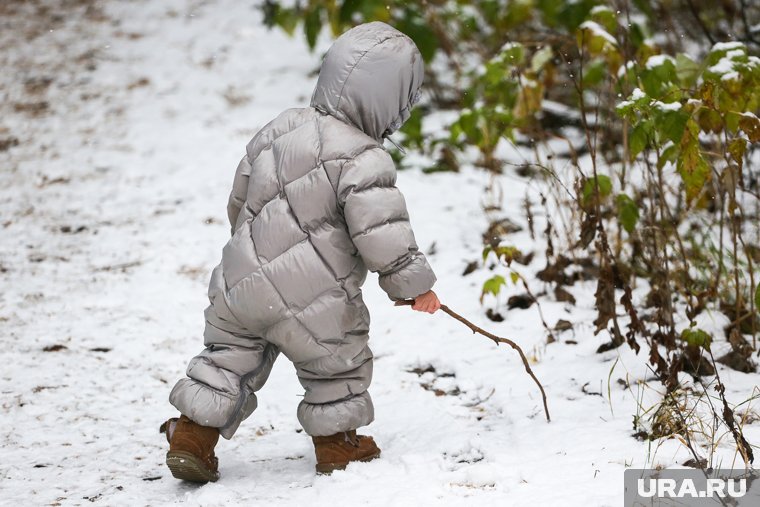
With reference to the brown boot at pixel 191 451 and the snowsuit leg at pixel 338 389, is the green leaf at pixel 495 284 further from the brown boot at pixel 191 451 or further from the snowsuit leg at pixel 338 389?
the brown boot at pixel 191 451

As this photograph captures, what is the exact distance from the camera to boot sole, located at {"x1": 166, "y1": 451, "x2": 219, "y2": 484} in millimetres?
2576

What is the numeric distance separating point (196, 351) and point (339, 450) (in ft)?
4.27

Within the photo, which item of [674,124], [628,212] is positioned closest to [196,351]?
[628,212]

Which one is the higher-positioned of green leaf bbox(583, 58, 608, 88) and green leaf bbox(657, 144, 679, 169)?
green leaf bbox(657, 144, 679, 169)

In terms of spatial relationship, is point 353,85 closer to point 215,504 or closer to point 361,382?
point 361,382

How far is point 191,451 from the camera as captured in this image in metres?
2.64

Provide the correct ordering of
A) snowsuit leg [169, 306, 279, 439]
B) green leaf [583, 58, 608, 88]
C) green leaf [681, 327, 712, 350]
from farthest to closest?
green leaf [583, 58, 608, 88], green leaf [681, 327, 712, 350], snowsuit leg [169, 306, 279, 439]

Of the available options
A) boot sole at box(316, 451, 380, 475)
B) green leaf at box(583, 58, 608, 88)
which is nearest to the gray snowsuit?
boot sole at box(316, 451, 380, 475)

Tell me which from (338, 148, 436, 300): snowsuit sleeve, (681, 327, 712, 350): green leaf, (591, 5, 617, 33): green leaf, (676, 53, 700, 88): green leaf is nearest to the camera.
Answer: (338, 148, 436, 300): snowsuit sleeve

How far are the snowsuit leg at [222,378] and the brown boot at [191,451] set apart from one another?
0.13 ft

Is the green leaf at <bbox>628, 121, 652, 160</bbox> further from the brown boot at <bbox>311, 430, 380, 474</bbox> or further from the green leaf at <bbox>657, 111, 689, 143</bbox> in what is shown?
the brown boot at <bbox>311, 430, 380, 474</bbox>

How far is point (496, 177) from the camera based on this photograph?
226 inches

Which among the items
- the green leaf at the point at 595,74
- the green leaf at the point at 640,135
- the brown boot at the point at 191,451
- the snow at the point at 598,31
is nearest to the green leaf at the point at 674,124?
the green leaf at the point at 640,135

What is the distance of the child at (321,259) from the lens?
103 inches
